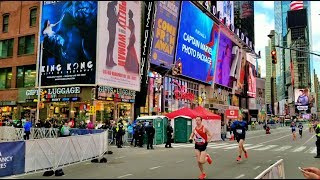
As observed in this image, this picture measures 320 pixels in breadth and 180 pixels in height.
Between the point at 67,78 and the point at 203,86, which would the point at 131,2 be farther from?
the point at 203,86

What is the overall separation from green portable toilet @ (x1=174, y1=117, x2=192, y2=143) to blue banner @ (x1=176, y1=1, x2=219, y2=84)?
20.1 meters

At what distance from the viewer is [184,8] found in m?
50.4

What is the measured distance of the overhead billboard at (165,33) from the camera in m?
43.8

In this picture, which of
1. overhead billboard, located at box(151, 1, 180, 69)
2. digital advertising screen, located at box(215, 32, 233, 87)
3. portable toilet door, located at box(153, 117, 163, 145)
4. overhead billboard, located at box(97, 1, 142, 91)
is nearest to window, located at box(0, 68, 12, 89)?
overhead billboard, located at box(97, 1, 142, 91)

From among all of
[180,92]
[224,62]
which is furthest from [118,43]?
[224,62]

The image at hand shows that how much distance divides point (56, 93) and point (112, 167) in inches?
957

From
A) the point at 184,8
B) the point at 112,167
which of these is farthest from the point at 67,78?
the point at 112,167

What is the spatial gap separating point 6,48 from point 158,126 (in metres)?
24.9

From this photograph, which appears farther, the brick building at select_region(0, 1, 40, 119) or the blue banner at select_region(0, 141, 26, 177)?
the brick building at select_region(0, 1, 40, 119)

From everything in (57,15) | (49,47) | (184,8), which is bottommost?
(49,47)

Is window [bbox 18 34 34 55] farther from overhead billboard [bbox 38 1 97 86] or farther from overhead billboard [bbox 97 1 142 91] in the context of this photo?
overhead billboard [bbox 97 1 142 91]

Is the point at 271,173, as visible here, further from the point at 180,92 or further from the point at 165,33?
the point at 180,92

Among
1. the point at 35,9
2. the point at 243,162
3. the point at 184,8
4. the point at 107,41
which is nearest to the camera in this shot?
the point at 243,162

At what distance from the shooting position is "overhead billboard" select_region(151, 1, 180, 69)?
1725 inches
